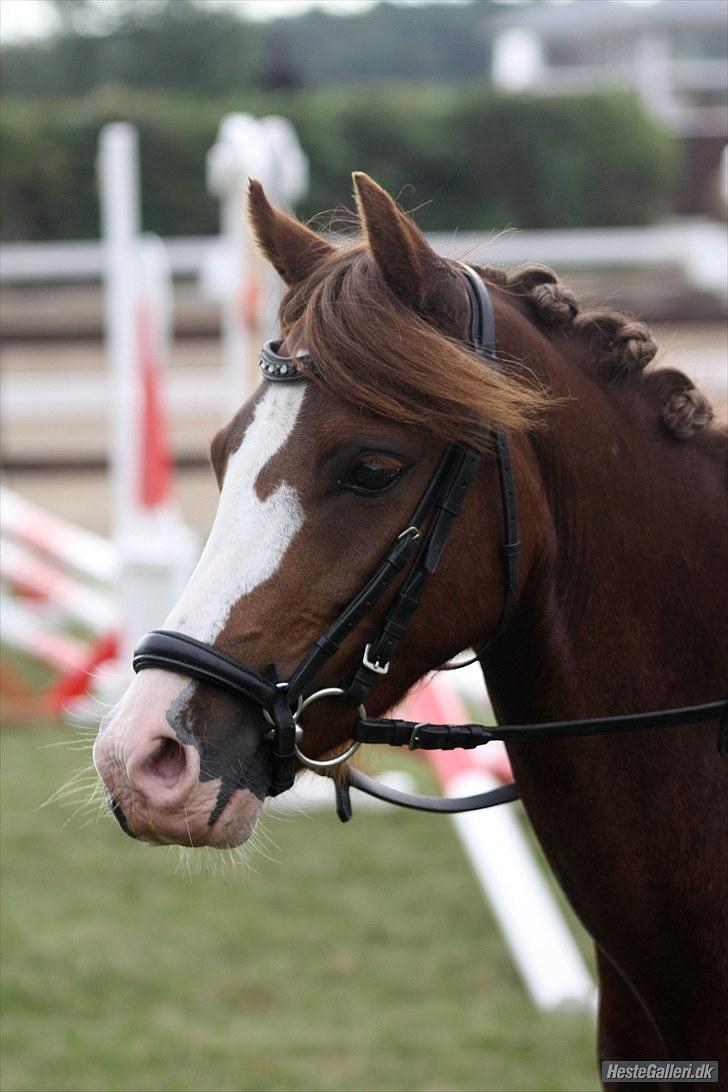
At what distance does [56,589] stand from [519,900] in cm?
431

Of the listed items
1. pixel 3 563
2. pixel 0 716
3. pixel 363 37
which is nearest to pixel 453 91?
pixel 3 563

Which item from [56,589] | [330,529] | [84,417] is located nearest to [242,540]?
[330,529]

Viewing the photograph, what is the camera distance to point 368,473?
6.54 ft

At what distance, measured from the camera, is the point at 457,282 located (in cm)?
212

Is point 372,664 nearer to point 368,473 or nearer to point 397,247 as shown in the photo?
point 368,473

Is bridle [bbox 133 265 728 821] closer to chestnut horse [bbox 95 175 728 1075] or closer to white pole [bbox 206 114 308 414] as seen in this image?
chestnut horse [bbox 95 175 728 1075]

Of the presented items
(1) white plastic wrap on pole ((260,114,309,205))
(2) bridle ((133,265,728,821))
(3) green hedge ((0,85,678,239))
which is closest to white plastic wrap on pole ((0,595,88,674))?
(1) white plastic wrap on pole ((260,114,309,205))

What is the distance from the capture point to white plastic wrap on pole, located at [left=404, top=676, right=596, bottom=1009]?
415cm

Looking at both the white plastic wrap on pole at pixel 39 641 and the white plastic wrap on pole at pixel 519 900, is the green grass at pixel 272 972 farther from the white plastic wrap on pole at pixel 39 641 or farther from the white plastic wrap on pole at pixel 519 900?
the white plastic wrap on pole at pixel 39 641

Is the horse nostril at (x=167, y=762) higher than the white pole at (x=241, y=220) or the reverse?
the reverse

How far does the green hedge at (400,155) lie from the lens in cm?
1648

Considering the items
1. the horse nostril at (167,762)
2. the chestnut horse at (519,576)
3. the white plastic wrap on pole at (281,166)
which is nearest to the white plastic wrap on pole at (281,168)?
the white plastic wrap on pole at (281,166)

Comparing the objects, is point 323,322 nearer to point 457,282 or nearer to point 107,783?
point 457,282

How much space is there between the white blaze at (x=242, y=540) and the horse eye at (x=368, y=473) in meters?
0.09
